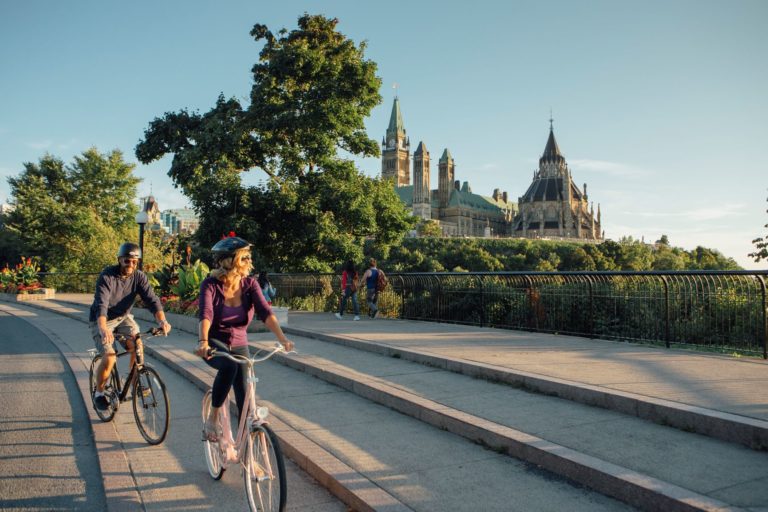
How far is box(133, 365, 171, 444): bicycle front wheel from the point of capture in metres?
5.39

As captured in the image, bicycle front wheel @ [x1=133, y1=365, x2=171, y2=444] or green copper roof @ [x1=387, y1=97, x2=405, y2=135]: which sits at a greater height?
green copper roof @ [x1=387, y1=97, x2=405, y2=135]

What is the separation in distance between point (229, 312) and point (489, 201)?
187m

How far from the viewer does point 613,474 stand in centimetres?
397

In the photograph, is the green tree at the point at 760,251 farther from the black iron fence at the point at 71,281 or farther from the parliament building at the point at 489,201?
the parliament building at the point at 489,201

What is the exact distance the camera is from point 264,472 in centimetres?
375

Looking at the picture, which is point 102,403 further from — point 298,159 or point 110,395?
point 298,159

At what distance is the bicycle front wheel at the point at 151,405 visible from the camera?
5.39 meters

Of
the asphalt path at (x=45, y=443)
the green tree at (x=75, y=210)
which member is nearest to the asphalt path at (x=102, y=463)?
the asphalt path at (x=45, y=443)

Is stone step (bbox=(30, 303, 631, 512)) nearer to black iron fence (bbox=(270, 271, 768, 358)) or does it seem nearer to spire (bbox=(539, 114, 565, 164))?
black iron fence (bbox=(270, 271, 768, 358))

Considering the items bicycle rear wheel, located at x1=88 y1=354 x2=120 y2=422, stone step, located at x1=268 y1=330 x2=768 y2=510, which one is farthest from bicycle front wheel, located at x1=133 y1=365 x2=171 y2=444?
stone step, located at x1=268 y1=330 x2=768 y2=510

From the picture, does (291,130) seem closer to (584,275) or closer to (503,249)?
(584,275)

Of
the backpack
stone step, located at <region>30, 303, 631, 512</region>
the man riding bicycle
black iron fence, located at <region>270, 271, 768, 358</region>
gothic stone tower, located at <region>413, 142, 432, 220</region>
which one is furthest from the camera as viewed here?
gothic stone tower, located at <region>413, 142, 432, 220</region>

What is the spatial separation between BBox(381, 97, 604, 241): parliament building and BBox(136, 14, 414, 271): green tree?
442 ft

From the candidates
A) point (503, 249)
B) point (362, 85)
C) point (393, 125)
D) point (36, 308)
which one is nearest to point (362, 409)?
point (362, 85)
